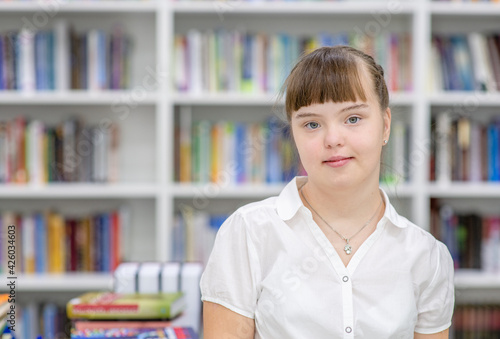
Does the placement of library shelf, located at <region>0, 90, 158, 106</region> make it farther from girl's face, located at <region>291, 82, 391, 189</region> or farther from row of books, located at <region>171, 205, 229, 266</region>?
girl's face, located at <region>291, 82, 391, 189</region>

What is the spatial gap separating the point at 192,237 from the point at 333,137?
185 cm

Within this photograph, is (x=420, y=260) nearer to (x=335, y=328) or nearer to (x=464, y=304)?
(x=335, y=328)

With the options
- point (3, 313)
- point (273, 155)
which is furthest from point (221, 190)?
point (3, 313)

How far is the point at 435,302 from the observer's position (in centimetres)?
108

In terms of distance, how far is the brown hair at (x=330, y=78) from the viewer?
39.7 inches

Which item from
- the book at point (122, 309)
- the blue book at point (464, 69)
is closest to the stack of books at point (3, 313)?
the book at point (122, 309)

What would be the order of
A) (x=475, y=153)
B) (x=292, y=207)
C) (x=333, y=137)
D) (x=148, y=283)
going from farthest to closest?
(x=475, y=153)
(x=148, y=283)
(x=292, y=207)
(x=333, y=137)

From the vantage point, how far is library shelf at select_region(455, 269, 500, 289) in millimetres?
2674

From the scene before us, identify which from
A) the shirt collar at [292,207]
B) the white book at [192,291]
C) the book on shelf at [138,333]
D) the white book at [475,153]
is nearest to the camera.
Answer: the shirt collar at [292,207]

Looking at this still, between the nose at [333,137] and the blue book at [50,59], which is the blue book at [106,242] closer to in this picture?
the blue book at [50,59]

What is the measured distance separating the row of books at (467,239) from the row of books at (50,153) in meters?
1.62

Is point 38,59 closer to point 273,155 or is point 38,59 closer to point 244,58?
point 244,58

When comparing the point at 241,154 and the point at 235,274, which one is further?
the point at 241,154

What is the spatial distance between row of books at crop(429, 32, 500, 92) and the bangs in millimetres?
1849
